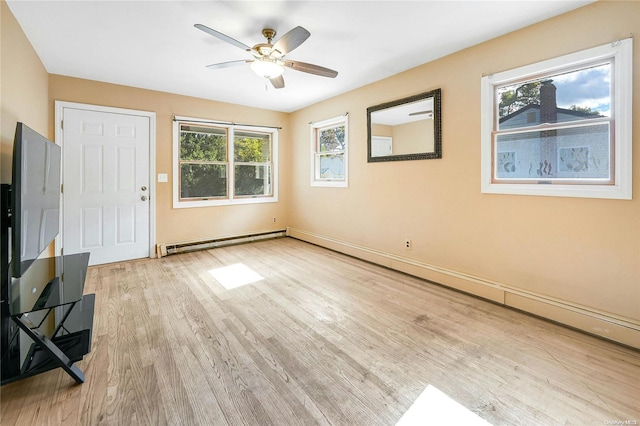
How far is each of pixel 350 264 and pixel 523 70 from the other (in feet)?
9.70

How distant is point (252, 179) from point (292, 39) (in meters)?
3.65

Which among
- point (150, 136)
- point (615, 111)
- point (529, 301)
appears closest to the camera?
point (615, 111)

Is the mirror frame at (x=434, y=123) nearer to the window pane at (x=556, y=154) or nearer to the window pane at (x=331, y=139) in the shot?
the window pane at (x=556, y=154)

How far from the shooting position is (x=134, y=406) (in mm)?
1615

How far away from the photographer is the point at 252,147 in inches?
225

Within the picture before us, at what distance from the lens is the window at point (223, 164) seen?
494cm

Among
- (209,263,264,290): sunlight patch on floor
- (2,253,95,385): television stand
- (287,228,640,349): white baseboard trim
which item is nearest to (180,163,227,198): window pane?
(209,263,264,290): sunlight patch on floor

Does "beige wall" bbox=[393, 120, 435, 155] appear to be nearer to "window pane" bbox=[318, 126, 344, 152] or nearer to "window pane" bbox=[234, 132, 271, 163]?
"window pane" bbox=[318, 126, 344, 152]

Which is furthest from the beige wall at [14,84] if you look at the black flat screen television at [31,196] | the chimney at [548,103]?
the chimney at [548,103]

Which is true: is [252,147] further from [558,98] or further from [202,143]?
[558,98]

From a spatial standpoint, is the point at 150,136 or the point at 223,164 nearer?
the point at 150,136

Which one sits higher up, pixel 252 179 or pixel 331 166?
pixel 331 166

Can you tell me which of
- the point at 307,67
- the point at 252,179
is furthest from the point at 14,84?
the point at 252,179

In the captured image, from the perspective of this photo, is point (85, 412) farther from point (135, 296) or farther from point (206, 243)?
point (206, 243)
